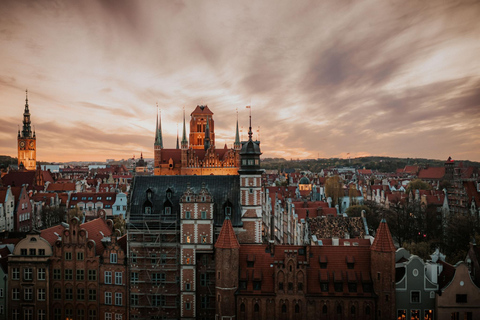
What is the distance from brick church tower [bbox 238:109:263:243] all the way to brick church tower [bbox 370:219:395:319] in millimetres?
13221

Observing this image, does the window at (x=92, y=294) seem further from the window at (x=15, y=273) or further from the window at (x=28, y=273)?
the window at (x=15, y=273)

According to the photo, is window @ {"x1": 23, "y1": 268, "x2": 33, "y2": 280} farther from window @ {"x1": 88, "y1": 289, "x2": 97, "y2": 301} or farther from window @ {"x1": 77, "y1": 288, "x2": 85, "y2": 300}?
window @ {"x1": 88, "y1": 289, "x2": 97, "y2": 301}

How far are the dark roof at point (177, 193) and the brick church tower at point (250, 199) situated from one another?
1.03 metres

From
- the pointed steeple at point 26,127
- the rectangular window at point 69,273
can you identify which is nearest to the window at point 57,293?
the rectangular window at point 69,273

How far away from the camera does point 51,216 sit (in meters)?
86.2

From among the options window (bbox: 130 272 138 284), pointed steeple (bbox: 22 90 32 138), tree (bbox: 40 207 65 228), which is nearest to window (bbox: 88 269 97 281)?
window (bbox: 130 272 138 284)

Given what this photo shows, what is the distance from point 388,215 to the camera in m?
80.1

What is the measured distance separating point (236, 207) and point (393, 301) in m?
19.1

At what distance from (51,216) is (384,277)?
74.3 metres

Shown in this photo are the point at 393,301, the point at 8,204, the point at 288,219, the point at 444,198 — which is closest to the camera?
the point at 393,301

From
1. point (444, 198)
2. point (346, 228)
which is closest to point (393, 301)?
point (346, 228)

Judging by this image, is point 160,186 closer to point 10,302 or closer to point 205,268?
point 205,268

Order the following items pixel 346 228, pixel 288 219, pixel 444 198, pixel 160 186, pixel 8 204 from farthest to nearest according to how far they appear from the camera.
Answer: pixel 444 198 < pixel 8 204 < pixel 288 219 < pixel 346 228 < pixel 160 186

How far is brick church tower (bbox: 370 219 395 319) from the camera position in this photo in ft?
124
